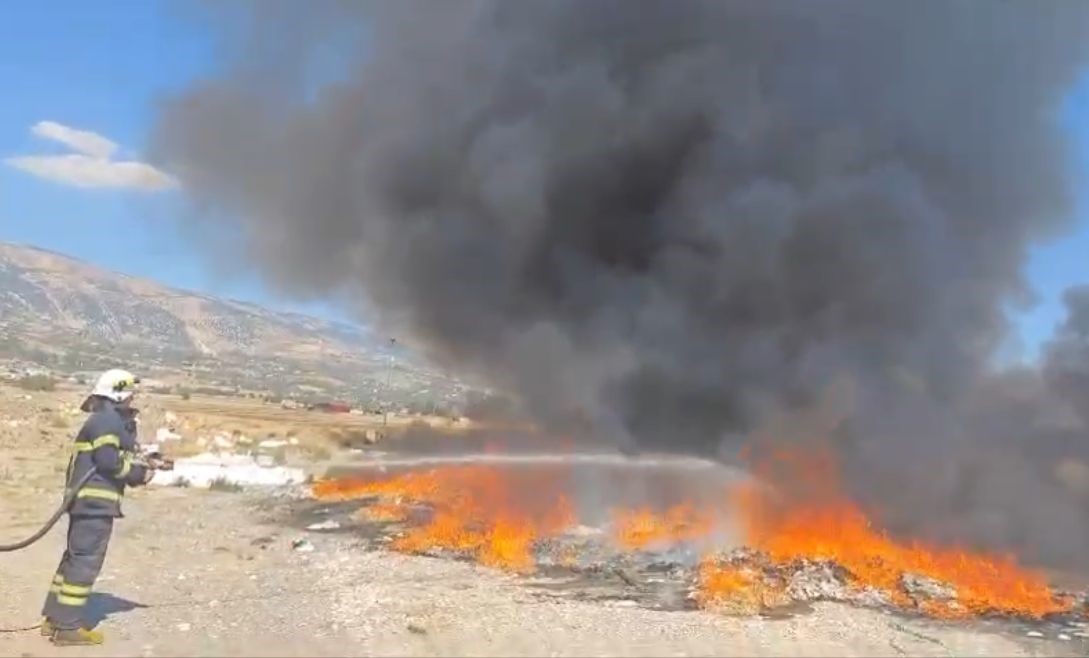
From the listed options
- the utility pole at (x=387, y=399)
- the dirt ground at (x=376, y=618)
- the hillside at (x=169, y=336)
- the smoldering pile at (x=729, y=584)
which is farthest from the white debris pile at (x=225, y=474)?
the hillside at (x=169, y=336)

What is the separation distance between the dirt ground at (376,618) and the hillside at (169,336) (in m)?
46.0

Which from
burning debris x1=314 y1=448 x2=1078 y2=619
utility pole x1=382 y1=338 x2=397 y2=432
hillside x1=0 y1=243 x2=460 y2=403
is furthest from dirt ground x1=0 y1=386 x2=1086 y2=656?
hillside x1=0 y1=243 x2=460 y2=403

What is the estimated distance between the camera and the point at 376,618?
31.6 feet

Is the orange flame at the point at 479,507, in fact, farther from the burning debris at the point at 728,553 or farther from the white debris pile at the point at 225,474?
the white debris pile at the point at 225,474

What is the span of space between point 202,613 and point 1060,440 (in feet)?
41.5

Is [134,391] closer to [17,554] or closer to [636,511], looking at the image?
[17,554]

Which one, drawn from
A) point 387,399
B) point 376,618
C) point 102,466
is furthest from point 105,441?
point 387,399

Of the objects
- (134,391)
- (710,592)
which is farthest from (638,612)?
(134,391)

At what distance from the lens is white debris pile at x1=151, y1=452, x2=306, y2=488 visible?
2195 centimetres

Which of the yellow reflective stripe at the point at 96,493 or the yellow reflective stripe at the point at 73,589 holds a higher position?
the yellow reflective stripe at the point at 96,493

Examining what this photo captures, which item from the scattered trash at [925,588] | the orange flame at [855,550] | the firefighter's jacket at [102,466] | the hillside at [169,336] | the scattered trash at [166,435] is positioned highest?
the hillside at [169,336]

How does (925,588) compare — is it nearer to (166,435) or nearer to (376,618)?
(376,618)

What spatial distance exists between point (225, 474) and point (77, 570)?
15.5 m

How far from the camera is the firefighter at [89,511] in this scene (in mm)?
8281
